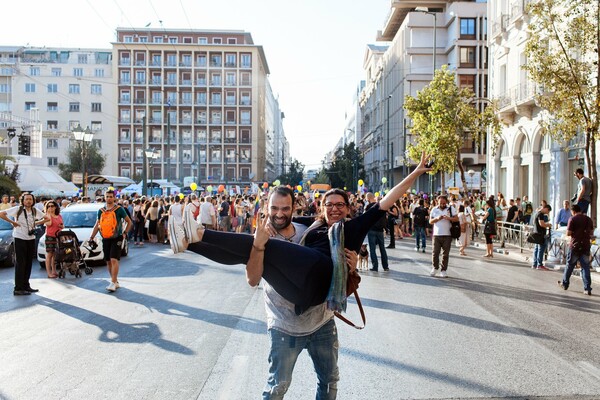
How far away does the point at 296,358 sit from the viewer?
12.3 feet

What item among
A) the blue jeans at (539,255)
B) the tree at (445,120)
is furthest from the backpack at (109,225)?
the tree at (445,120)

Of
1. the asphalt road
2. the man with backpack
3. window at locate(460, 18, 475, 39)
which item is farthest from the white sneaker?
window at locate(460, 18, 475, 39)

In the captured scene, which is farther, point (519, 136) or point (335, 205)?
point (519, 136)

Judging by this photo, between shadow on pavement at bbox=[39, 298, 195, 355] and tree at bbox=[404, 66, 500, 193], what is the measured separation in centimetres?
2254

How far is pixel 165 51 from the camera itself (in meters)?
93.8

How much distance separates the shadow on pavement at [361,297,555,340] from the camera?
780 centimetres

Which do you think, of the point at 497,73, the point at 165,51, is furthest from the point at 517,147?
the point at 165,51

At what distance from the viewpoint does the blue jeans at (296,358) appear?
373 centimetres

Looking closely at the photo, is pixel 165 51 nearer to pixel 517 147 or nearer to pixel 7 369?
pixel 517 147

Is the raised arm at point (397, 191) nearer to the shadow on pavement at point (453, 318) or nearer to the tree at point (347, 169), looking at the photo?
the shadow on pavement at point (453, 318)

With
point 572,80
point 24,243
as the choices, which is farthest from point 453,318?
point 572,80

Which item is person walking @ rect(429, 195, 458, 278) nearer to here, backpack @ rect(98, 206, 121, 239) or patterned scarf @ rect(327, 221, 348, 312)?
backpack @ rect(98, 206, 121, 239)

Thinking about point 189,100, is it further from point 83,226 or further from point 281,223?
point 281,223

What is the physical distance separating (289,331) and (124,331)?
14.9 feet
